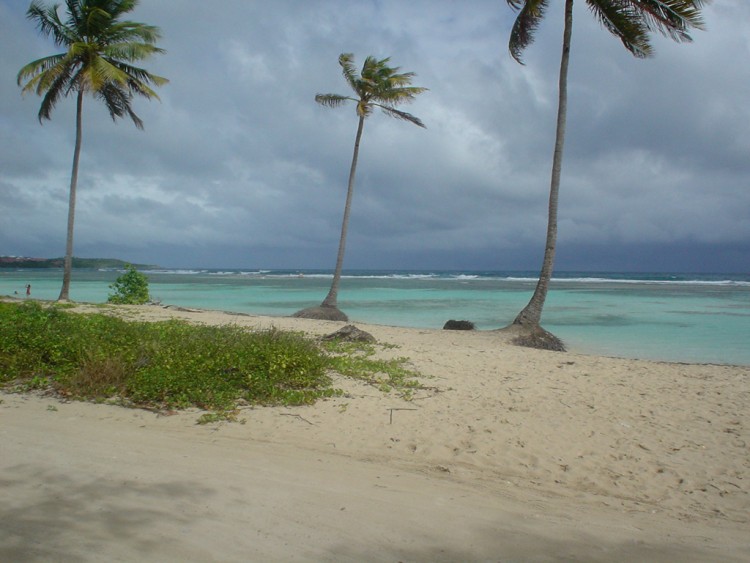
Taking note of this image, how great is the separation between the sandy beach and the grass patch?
269 mm

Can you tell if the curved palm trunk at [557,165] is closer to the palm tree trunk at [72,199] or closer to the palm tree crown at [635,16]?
the palm tree crown at [635,16]

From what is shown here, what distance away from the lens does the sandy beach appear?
272 cm

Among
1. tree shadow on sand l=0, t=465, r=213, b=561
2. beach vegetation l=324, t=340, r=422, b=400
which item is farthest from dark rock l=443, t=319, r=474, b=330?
tree shadow on sand l=0, t=465, r=213, b=561

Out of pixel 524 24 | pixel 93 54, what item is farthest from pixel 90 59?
pixel 524 24

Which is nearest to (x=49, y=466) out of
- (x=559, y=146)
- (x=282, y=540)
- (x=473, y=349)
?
(x=282, y=540)

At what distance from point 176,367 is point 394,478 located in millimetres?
3461

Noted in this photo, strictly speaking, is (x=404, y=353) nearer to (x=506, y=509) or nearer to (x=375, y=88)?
(x=506, y=509)

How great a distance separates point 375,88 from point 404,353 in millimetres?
12723

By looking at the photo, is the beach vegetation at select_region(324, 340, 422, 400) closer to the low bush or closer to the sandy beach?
the sandy beach

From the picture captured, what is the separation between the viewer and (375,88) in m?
18.2

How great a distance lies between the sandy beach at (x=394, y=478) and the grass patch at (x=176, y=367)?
27 cm

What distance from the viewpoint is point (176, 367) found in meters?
6.08

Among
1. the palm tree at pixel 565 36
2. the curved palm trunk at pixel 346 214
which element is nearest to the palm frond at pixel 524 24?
the palm tree at pixel 565 36

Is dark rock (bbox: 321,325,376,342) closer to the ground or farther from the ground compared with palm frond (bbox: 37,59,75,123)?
closer to the ground
